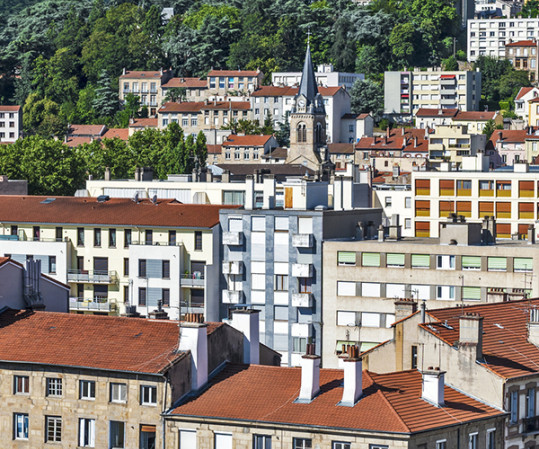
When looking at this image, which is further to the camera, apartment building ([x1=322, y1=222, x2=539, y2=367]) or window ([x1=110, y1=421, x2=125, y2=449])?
apartment building ([x1=322, y1=222, x2=539, y2=367])

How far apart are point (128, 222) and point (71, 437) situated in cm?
3470

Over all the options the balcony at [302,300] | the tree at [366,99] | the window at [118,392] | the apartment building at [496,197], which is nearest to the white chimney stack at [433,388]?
the window at [118,392]

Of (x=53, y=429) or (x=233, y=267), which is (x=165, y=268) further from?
(x=53, y=429)

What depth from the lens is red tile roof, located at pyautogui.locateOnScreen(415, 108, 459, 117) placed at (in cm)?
19375

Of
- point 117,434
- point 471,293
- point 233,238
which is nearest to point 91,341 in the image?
point 117,434

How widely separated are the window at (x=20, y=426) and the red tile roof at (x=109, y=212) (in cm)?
3125

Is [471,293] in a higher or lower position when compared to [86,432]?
higher

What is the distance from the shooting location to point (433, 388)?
4162 cm

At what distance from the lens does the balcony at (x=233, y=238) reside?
243 feet

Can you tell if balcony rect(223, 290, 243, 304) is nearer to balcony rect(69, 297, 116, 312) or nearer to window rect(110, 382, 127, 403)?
balcony rect(69, 297, 116, 312)

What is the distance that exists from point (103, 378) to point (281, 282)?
1179 inches

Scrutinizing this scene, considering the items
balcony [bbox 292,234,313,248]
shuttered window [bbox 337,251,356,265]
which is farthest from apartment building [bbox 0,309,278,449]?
balcony [bbox 292,234,313,248]

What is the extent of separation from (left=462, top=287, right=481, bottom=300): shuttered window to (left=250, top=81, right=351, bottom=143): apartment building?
393ft

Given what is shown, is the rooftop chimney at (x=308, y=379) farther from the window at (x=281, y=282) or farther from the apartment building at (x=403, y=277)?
the window at (x=281, y=282)
